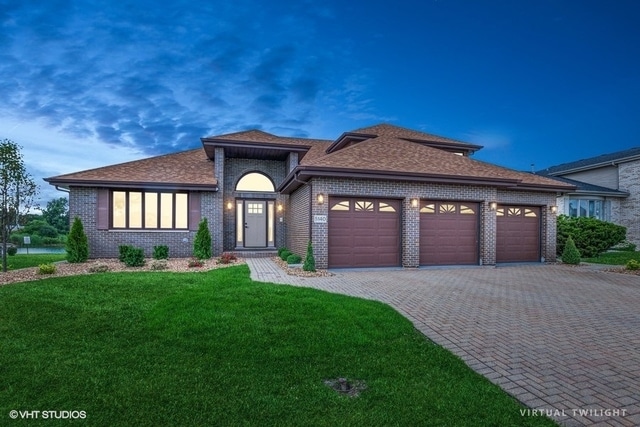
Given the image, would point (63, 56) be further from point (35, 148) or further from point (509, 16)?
point (509, 16)

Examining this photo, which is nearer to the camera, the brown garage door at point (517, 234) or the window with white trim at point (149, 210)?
the brown garage door at point (517, 234)

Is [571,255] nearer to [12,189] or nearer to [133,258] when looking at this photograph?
[133,258]

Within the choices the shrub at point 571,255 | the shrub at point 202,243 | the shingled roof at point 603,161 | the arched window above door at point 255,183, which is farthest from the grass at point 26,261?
the shingled roof at point 603,161

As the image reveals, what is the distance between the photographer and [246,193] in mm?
15648

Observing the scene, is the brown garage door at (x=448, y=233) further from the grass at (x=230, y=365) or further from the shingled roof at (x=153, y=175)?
the shingled roof at (x=153, y=175)

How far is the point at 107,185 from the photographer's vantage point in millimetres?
13133

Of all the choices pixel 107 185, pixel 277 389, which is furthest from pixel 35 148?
pixel 277 389

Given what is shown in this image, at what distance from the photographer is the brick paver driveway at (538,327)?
3.06 meters

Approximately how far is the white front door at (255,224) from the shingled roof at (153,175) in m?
2.34

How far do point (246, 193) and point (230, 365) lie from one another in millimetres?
12661

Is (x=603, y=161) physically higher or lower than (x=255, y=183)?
higher

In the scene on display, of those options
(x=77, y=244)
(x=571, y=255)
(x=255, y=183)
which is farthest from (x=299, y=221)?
(x=571, y=255)

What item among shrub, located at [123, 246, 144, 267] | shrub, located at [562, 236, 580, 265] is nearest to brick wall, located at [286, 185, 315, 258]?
shrub, located at [123, 246, 144, 267]

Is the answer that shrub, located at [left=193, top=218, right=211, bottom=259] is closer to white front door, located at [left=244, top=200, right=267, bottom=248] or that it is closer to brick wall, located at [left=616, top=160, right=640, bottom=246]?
white front door, located at [left=244, top=200, right=267, bottom=248]
